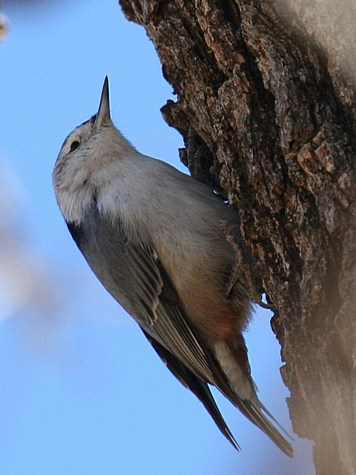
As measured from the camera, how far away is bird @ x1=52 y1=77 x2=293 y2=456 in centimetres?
339

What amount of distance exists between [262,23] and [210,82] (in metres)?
0.37

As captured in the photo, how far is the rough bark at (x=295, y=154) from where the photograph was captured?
2.12 metres

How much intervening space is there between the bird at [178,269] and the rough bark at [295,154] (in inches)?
18.2

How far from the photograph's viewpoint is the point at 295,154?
2316 mm

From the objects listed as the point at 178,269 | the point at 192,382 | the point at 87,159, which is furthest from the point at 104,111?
the point at 192,382

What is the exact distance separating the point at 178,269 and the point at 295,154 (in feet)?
4.12

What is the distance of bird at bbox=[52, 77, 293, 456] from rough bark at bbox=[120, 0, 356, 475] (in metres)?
0.46

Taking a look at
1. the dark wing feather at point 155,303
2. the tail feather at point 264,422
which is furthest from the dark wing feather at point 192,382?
the tail feather at point 264,422

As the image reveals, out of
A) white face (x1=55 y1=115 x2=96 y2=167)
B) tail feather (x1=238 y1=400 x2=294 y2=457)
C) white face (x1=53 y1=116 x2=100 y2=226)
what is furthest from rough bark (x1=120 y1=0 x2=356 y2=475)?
white face (x1=55 y1=115 x2=96 y2=167)

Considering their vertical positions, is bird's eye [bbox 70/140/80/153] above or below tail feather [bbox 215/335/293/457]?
above

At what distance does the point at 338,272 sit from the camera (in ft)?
7.04

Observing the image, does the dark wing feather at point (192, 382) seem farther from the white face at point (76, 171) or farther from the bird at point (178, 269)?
the white face at point (76, 171)

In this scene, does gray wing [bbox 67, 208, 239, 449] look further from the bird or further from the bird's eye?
the bird's eye

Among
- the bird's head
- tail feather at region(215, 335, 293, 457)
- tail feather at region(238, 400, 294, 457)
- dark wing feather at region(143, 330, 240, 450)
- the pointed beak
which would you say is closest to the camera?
tail feather at region(238, 400, 294, 457)
